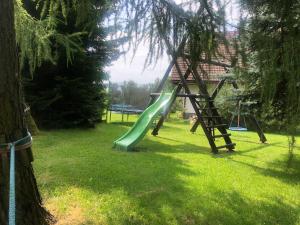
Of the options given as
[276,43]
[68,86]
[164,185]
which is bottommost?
[164,185]

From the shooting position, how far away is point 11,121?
3.29 metres

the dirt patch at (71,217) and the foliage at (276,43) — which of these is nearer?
the dirt patch at (71,217)

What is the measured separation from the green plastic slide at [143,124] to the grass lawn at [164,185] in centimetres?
33

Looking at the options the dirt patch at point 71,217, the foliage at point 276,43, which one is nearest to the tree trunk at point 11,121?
the dirt patch at point 71,217

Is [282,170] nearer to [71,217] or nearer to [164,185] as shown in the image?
[164,185]

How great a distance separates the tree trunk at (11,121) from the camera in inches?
127

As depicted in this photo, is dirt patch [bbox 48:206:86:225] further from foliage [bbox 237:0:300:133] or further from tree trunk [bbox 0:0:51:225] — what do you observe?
foliage [bbox 237:0:300:133]

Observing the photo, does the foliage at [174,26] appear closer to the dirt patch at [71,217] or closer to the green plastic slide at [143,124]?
the dirt patch at [71,217]

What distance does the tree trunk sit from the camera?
3.22m

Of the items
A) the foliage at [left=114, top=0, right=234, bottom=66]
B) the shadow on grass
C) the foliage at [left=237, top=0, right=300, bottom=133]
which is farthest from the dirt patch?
the shadow on grass

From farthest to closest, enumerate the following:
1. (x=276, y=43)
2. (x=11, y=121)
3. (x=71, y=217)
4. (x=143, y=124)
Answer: (x=143, y=124), (x=276, y=43), (x=71, y=217), (x=11, y=121)

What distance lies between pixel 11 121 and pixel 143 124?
6908 millimetres

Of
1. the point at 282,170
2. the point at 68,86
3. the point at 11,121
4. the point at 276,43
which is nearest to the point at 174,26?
the point at 276,43

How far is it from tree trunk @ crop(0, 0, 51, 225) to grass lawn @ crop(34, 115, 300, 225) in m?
0.73
